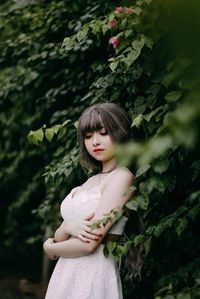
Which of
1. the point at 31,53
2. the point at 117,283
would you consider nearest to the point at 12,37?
the point at 31,53

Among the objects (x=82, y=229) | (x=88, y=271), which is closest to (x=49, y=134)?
(x=82, y=229)

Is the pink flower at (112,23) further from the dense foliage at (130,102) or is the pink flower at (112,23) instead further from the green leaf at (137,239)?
the green leaf at (137,239)

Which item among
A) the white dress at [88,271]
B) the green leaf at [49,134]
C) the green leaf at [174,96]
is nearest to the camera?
the green leaf at [174,96]

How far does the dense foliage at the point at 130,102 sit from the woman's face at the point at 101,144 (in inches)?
6.9

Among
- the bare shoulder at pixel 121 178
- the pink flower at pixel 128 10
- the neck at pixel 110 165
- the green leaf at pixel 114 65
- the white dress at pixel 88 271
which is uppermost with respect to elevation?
the pink flower at pixel 128 10

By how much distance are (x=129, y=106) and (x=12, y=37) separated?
7.86ft

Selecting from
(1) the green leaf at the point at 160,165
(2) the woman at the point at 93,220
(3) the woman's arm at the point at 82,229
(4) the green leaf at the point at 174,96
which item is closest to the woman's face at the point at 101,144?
(2) the woman at the point at 93,220

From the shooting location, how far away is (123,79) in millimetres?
3285

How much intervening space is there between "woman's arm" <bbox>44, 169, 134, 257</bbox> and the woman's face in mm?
120

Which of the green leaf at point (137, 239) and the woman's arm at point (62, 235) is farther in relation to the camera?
the woman's arm at point (62, 235)

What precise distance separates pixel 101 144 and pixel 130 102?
1.54 ft

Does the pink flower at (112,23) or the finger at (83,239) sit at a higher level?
the pink flower at (112,23)

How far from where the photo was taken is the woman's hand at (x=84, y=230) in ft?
9.00

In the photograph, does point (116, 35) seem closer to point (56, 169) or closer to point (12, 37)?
point (56, 169)
